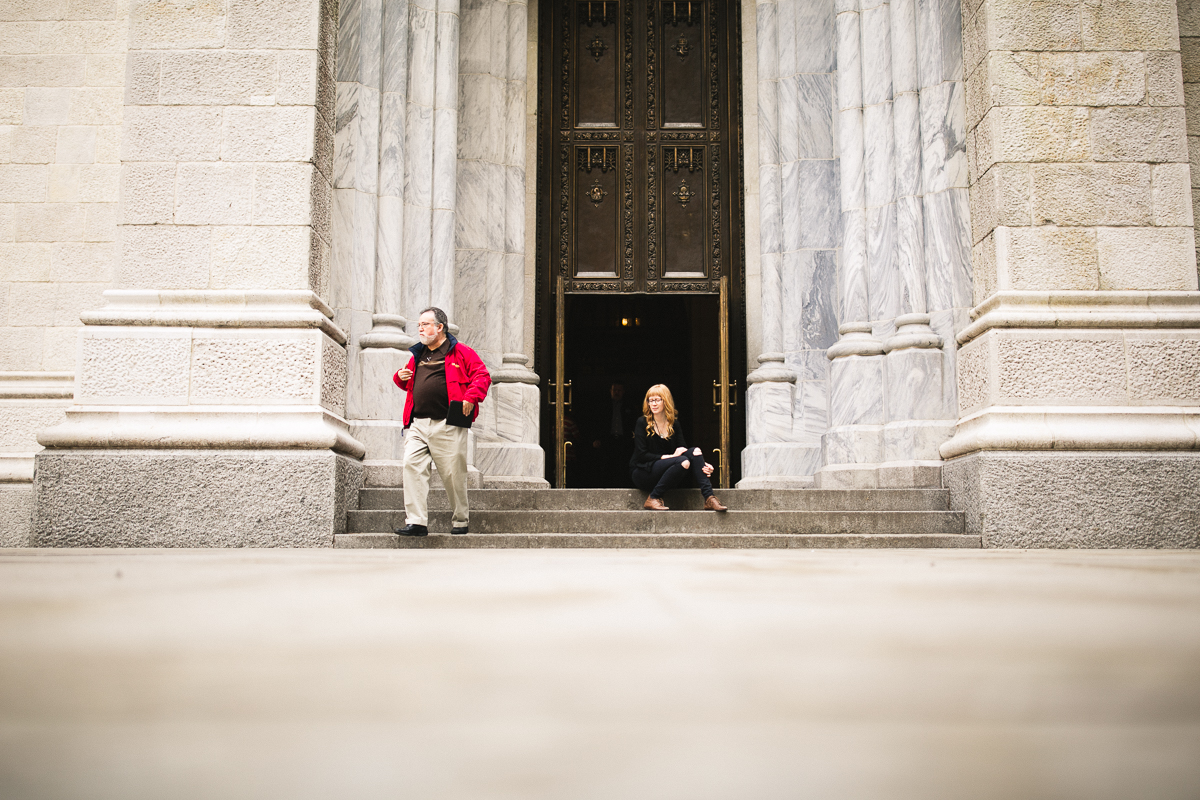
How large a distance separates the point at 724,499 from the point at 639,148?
4.84 metres

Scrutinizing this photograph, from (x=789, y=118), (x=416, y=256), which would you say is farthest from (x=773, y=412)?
(x=416, y=256)

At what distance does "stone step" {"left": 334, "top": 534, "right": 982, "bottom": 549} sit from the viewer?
6.36 metres

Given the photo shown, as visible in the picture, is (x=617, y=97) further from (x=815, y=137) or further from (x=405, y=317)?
(x=405, y=317)

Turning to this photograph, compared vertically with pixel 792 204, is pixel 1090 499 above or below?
below

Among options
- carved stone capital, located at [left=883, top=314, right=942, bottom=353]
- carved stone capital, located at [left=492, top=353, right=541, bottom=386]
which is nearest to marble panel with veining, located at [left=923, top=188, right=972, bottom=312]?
carved stone capital, located at [left=883, top=314, right=942, bottom=353]

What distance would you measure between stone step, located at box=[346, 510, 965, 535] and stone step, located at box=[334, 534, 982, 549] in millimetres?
322

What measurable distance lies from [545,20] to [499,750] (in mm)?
10799

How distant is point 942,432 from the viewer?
307 inches


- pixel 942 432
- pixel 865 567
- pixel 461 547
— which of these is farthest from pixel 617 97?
pixel 865 567

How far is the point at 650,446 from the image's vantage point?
762cm

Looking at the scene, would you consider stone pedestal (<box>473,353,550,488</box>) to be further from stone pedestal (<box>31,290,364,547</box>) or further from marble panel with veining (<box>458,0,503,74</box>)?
marble panel with veining (<box>458,0,503,74</box>)

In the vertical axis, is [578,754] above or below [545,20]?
below

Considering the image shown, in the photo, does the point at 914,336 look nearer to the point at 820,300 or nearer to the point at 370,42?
the point at 820,300

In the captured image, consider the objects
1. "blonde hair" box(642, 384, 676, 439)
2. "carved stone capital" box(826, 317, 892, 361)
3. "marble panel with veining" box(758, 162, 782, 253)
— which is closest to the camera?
"blonde hair" box(642, 384, 676, 439)
